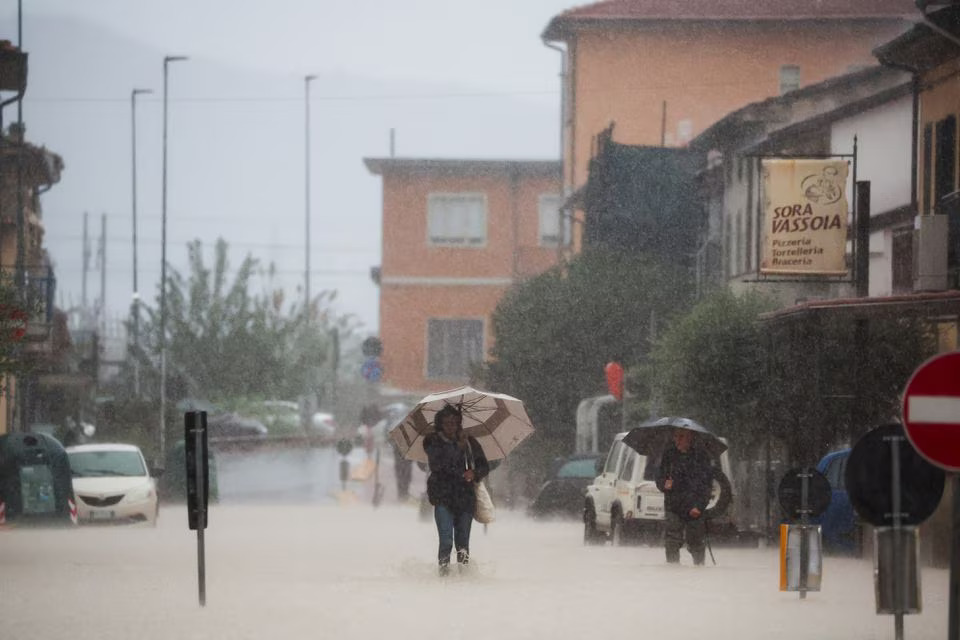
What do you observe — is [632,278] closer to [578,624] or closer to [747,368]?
[747,368]

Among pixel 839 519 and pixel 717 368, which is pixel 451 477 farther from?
pixel 717 368

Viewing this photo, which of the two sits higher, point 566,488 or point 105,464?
point 105,464

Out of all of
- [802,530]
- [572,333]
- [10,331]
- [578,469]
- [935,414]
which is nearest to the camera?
[935,414]

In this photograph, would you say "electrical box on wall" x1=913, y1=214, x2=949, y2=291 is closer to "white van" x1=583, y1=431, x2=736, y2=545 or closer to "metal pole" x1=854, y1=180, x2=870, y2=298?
"metal pole" x1=854, y1=180, x2=870, y2=298

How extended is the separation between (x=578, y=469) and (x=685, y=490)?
14951mm

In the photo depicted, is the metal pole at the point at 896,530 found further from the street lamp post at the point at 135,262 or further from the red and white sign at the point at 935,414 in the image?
the street lamp post at the point at 135,262

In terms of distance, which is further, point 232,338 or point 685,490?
point 232,338

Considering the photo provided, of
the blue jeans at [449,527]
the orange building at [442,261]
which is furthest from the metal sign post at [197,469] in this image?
the orange building at [442,261]

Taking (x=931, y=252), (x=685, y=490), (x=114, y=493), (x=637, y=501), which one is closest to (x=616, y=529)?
(x=637, y=501)

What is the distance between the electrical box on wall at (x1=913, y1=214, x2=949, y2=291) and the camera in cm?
2747

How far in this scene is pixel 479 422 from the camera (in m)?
23.9

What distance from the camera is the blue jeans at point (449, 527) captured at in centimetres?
2053

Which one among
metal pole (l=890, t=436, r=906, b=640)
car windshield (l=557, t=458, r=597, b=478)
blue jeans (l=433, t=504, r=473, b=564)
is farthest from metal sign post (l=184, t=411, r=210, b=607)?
car windshield (l=557, t=458, r=597, b=478)

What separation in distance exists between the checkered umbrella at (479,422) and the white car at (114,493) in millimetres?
12947
